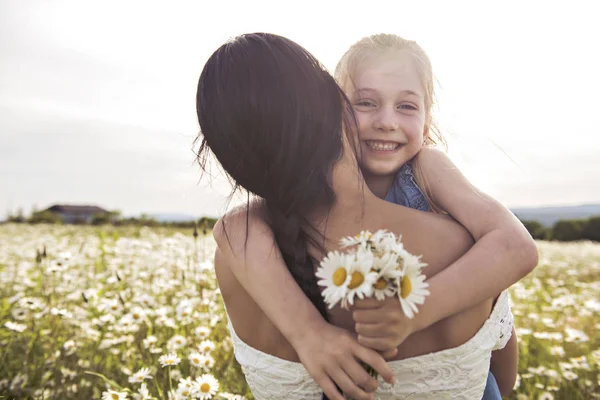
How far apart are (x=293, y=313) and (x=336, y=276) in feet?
1.02

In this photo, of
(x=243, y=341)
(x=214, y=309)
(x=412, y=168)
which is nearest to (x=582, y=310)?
(x=214, y=309)

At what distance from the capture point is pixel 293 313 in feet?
4.62

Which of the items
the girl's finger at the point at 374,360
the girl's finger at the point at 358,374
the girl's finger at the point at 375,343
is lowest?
the girl's finger at the point at 358,374

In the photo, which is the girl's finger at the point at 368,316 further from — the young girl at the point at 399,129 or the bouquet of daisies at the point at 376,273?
the young girl at the point at 399,129

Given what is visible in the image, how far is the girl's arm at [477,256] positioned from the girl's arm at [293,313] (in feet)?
0.59

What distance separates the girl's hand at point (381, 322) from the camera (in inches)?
46.3

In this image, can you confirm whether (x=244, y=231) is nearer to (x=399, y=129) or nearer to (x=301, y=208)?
(x=301, y=208)

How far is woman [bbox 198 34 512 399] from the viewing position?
1.45 m

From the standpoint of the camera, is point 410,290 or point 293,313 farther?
point 293,313

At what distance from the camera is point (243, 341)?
175 cm

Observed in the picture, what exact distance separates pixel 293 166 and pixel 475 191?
0.58 metres

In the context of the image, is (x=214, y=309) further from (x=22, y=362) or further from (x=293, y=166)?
(x=293, y=166)

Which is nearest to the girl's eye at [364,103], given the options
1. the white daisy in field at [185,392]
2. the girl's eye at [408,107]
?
the girl's eye at [408,107]

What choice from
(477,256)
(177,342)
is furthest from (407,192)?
(177,342)
